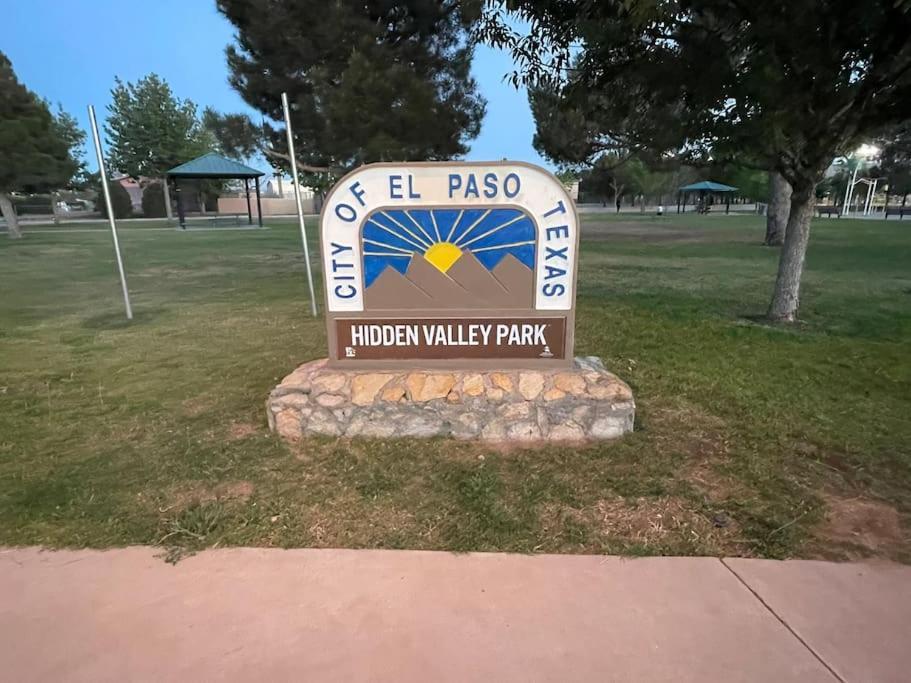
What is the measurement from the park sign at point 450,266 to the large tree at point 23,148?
26.3 metres

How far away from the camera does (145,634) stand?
88.4 inches

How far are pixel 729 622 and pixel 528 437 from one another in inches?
69.7

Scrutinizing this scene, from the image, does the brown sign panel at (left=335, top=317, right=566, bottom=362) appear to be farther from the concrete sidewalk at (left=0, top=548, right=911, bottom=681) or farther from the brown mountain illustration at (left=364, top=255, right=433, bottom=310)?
the concrete sidewalk at (left=0, top=548, right=911, bottom=681)

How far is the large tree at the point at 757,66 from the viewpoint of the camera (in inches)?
194

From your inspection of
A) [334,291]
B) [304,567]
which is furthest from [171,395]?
[304,567]

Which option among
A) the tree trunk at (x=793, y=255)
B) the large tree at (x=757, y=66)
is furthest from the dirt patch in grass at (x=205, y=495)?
the tree trunk at (x=793, y=255)

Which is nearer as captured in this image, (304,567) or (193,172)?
(304,567)

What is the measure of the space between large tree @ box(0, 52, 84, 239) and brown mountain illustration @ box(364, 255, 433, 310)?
2642 centimetres

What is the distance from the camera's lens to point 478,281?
3850 millimetres

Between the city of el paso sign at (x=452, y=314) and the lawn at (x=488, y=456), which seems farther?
the city of el paso sign at (x=452, y=314)

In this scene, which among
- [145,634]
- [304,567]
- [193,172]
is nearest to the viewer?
[145,634]

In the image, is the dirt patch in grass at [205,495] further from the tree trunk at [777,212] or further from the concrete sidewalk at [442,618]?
the tree trunk at [777,212]

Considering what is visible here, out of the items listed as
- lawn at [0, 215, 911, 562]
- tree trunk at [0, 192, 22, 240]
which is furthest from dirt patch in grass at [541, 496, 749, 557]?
tree trunk at [0, 192, 22, 240]

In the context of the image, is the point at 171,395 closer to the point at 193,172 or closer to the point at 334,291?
the point at 334,291
